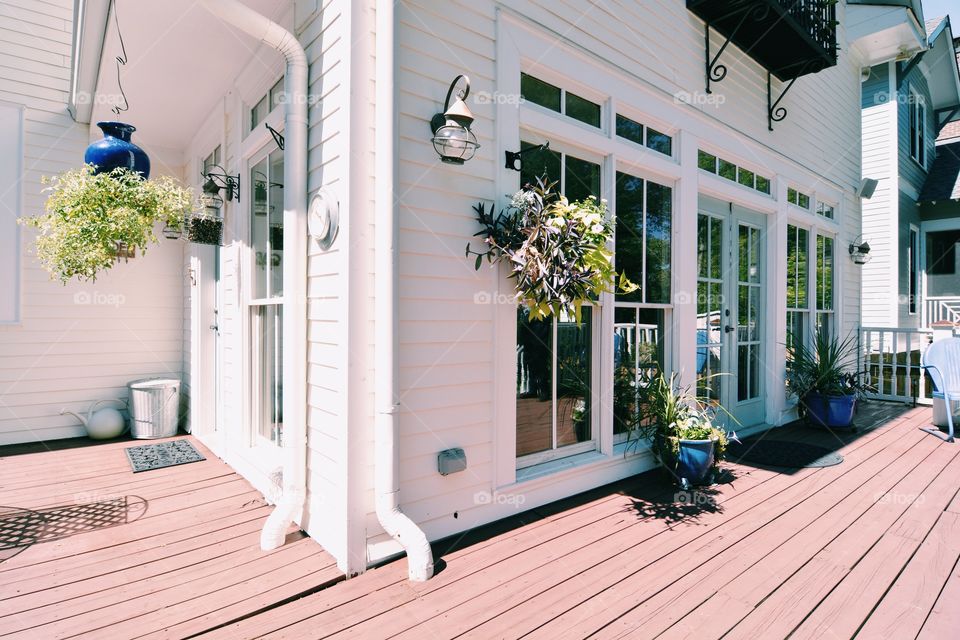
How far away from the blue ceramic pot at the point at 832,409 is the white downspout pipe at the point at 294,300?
512 centimetres

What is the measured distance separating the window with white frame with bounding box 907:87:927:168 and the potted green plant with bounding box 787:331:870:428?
304 inches

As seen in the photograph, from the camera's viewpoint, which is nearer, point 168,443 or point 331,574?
point 331,574

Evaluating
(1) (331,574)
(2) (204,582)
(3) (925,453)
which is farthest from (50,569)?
(3) (925,453)

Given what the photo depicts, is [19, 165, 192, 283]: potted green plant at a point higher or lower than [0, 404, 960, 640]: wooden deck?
higher

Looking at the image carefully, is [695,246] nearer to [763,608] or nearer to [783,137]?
[783,137]

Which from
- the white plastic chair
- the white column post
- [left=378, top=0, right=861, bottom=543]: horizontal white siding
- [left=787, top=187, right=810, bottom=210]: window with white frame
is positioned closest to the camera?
[left=378, top=0, right=861, bottom=543]: horizontal white siding

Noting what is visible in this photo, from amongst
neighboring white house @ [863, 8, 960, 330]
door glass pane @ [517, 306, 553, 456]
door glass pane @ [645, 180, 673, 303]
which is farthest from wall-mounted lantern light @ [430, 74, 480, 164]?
neighboring white house @ [863, 8, 960, 330]

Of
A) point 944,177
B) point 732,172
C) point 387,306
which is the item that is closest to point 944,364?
point 732,172

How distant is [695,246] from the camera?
4113 millimetres

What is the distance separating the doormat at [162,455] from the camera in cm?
389

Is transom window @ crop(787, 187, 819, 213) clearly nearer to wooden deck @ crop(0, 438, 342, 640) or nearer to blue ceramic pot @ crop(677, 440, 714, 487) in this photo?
blue ceramic pot @ crop(677, 440, 714, 487)

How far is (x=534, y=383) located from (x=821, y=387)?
13.0 feet

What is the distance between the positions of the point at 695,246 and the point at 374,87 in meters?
2.90

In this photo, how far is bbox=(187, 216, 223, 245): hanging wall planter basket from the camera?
11.6 feet
